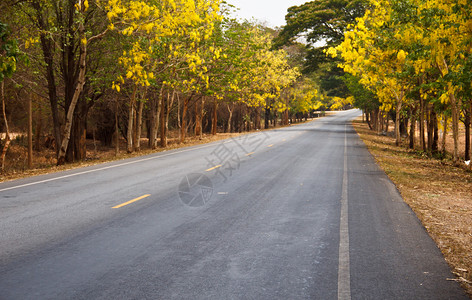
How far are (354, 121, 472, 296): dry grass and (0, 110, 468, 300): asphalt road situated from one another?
252 mm

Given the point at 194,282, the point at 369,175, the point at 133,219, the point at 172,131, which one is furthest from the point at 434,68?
the point at 172,131

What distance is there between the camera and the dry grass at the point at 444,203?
621cm

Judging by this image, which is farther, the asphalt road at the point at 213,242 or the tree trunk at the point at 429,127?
the tree trunk at the point at 429,127

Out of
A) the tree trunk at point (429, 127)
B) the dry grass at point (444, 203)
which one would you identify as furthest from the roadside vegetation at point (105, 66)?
the tree trunk at point (429, 127)

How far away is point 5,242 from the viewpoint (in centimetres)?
622

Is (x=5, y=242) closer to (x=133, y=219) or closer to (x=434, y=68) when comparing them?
(x=133, y=219)

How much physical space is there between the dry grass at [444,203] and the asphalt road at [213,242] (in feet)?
0.83

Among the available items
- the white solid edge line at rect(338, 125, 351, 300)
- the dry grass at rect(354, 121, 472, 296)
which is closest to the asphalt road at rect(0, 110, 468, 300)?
the white solid edge line at rect(338, 125, 351, 300)
